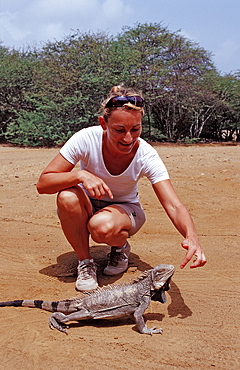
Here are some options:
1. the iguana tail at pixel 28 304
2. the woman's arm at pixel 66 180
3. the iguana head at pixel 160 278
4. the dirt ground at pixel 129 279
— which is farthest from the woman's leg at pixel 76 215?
the iguana head at pixel 160 278

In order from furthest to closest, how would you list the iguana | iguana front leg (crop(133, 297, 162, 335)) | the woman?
1. the woman
2. the iguana
3. iguana front leg (crop(133, 297, 162, 335))

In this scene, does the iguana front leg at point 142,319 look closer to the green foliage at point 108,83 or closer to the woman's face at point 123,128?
the woman's face at point 123,128

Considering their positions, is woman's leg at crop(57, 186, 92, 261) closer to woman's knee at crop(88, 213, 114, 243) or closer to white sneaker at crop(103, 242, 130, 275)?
woman's knee at crop(88, 213, 114, 243)

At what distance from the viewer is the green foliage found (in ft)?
65.2

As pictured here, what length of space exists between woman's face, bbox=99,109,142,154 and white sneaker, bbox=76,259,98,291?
122cm

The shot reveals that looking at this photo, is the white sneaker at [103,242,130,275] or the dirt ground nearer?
the dirt ground

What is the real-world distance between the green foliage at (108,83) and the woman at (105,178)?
15.8m

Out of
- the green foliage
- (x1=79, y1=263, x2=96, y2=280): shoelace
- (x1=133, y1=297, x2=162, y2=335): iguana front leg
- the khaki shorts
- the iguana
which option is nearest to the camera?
(x1=133, y1=297, x2=162, y2=335): iguana front leg

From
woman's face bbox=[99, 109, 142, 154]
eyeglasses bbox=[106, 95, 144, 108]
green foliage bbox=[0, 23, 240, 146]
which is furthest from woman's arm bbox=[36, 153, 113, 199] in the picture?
green foliage bbox=[0, 23, 240, 146]

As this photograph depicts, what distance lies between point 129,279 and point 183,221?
3.36 feet

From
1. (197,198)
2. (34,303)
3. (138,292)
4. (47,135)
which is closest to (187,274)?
(138,292)

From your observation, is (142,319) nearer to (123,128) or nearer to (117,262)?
(117,262)

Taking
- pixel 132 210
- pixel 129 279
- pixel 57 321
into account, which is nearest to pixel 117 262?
pixel 129 279

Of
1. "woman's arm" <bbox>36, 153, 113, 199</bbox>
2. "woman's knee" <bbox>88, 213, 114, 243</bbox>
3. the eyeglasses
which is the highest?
the eyeglasses
